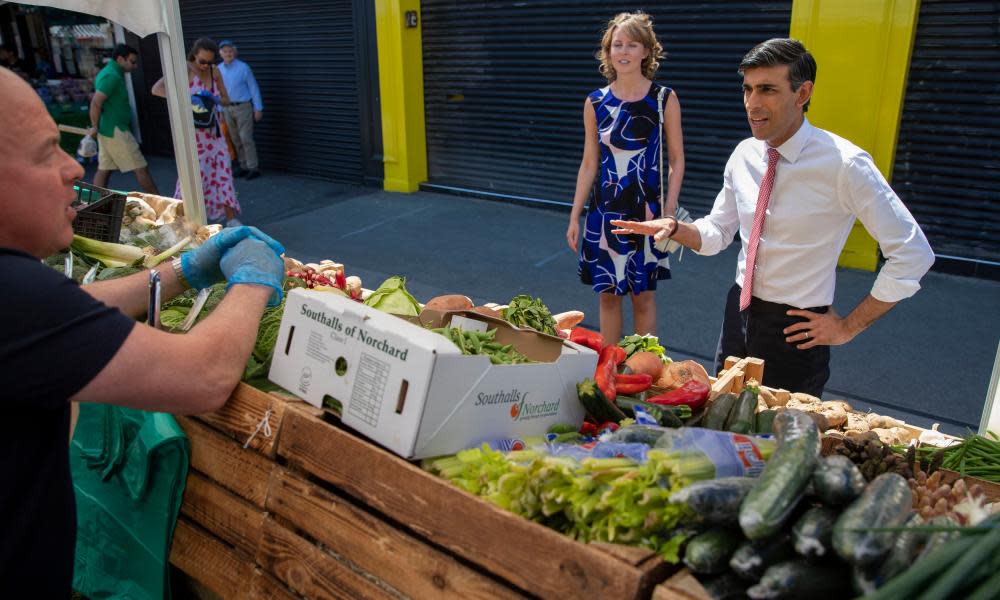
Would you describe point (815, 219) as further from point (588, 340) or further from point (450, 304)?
point (450, 304)

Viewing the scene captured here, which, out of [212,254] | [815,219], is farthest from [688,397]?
[212,254]

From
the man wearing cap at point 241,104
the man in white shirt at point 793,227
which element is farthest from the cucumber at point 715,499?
the man wearing cap at point 241,104

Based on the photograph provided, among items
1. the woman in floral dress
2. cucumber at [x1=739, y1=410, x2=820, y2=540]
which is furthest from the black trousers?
the woman in floral dress

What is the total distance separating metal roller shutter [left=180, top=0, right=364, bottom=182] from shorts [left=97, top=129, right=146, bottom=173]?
3.62 m

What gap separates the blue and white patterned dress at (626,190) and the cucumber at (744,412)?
2.63 metres

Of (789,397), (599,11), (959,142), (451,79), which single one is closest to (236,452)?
(789,397)

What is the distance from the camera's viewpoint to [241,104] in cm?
1268

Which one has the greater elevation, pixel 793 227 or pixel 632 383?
pixel 793 227

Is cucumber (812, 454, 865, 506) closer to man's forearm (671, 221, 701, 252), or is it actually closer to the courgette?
the courgette

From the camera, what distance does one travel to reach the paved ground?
553 centimetres

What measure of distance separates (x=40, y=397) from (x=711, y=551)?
1442 millimetres

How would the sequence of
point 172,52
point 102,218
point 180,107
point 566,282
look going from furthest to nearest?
point 566,282, point 180,107, point 172,52, point 102,218

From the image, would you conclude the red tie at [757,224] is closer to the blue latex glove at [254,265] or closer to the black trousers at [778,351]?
the black trousers at [778,351]

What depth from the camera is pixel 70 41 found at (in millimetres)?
18484
